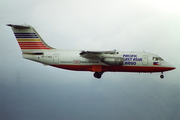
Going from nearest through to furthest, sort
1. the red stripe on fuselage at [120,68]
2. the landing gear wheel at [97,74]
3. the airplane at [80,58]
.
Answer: the airplane at [80,58] → the red stripe on fuselage at [120,68] → the landing gear wheel at [97,74]

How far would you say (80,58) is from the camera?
33.4 metres

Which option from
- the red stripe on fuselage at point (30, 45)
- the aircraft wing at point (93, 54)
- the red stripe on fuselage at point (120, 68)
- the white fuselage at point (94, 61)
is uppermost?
the red stripe on fuselage at point (30, 45)

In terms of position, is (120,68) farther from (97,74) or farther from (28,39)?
(28,39)

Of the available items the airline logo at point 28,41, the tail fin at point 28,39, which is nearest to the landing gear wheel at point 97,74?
the tail fin at point 28,39

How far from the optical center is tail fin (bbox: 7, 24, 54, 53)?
34.0 m

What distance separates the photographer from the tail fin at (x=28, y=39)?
34000mm

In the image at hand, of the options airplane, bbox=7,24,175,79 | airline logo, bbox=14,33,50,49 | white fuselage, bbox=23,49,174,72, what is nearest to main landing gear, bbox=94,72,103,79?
airplane, bbox=7,24,175,79

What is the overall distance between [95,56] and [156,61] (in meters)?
7.57

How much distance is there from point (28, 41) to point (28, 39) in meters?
0.25

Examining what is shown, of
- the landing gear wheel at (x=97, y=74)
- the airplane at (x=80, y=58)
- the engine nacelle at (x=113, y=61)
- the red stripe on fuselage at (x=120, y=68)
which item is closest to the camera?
the engine nacelle at (x=113, y=61)

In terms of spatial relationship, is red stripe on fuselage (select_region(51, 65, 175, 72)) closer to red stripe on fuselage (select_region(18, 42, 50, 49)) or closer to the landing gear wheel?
the landing gear wheel

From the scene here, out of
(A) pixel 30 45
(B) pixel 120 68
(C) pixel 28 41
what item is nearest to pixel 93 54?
(B) pixel 120 68

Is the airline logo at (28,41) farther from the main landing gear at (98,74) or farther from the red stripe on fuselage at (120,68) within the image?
the main landing gear at (98,74)

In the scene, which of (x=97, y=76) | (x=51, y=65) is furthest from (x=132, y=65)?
(x=51, y=65)
